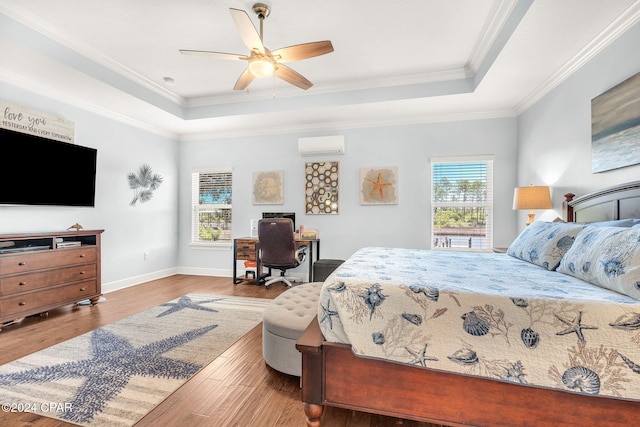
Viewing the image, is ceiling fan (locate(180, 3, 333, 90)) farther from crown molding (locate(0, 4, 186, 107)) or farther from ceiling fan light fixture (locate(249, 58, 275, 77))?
crown molding (locate(0, 4, 186, 107))

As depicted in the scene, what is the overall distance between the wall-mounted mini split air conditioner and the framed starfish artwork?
542mm

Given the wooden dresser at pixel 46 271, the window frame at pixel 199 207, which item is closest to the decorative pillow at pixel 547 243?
the window frame at pixel 199 207

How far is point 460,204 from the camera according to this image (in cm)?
422

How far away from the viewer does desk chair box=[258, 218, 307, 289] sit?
158 inches

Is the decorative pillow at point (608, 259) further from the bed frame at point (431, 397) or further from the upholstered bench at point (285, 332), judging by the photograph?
the upholstered bench at point (285, 332)

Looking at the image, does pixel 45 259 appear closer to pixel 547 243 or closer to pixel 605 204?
pixel 547 243

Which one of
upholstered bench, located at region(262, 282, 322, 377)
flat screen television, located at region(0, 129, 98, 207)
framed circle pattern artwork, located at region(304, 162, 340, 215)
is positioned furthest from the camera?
framed circle pattern artwork, located at region(304, 162, 340, 215)

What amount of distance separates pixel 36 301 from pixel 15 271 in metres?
0.37

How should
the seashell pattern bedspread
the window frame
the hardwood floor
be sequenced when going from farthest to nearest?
the window frame → the hardwood floor → the seashell pattern bedspread

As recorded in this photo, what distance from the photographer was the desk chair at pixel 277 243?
4.02 meters

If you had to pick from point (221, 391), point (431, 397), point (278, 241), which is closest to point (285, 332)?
point (221, 391)

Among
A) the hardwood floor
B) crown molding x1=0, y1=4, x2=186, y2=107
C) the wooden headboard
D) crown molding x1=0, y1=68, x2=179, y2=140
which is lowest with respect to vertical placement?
the hardwood floor

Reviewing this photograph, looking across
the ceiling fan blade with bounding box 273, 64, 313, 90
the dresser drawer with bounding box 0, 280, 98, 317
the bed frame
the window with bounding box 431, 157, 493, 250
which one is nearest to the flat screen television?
the dresser drawer with bounding box 0, 280, 98, 317

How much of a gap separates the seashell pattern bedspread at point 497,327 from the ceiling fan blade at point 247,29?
6.04 feet
